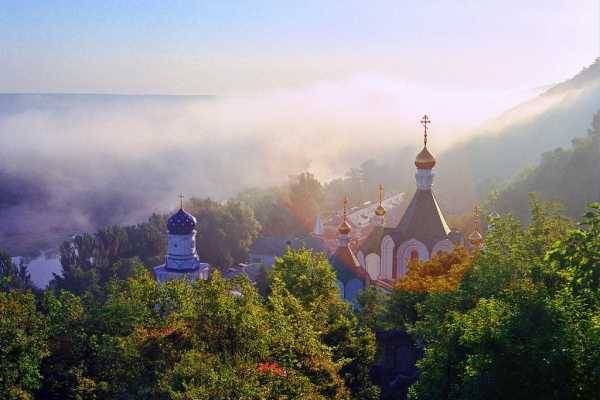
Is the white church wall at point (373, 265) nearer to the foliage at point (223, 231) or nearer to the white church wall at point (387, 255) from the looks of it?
the white church wall at point (387, 255)

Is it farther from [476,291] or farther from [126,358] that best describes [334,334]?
[126,358]

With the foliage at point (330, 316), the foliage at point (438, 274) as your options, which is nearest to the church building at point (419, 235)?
the foliage at point (438, 274)

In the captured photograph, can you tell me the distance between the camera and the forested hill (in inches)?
3349

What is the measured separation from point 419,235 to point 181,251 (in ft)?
43.9

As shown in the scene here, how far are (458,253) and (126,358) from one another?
45.1 ft

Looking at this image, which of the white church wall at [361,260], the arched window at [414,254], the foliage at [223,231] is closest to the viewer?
the arched window at [414,254]

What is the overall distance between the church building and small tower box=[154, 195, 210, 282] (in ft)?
34.8

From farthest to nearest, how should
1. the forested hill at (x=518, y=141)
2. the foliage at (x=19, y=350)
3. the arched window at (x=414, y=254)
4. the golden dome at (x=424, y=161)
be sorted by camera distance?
the forested hill at (x=518, y=141) → the golden dome at (x=424, y=161) → the arched window at (x=414, y=254) → the foliage at (x=19, y=350)

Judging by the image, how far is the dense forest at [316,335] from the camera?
11141 millimetres

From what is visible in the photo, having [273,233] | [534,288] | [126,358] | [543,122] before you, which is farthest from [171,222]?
[543,122]

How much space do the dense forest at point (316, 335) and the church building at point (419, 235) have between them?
20.9 feet

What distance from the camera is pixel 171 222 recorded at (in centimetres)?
3556

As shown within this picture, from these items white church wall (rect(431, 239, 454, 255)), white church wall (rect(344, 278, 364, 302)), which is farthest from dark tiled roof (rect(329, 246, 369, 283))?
white church wall (rect(431, 239, 454, 255))

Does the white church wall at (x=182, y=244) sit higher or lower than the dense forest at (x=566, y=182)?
lower
